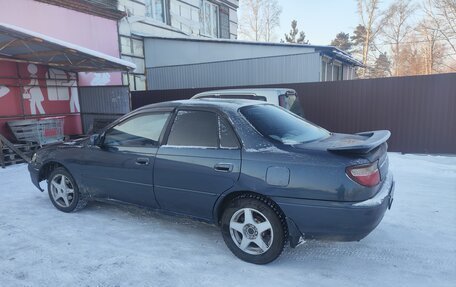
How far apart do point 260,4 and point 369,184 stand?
35588 millimetres

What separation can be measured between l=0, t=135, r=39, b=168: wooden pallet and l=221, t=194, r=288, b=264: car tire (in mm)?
6669

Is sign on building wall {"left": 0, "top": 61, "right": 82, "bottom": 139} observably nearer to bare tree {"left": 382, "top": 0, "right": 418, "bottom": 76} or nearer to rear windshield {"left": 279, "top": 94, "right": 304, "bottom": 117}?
rear windshield {"left": 279, "top": 94, "right": 304, "bottom": 117}

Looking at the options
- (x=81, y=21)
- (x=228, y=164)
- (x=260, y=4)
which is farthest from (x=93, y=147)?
(x=260, y=4)

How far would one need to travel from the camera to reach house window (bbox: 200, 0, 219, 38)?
19.7 m

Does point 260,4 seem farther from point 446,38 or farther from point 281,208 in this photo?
point 281,208

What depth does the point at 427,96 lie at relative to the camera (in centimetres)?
793

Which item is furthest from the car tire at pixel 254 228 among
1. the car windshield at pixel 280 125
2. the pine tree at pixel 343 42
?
the pine tree at pixel 343 42

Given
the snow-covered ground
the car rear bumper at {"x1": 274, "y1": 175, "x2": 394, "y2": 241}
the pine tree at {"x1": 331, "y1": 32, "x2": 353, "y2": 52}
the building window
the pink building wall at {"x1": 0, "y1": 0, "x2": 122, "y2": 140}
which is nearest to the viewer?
the car rear bumper at {"x1": 274, "y1": 175, "x2": 394, "y2": 241}

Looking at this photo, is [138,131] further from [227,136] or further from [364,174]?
[364,174]

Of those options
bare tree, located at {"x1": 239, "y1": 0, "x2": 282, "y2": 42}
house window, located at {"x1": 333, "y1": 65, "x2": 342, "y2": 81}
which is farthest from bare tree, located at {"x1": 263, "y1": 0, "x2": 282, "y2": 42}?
house window, located at {"x1": 333, "y1": 65, "x2": 342, "y2": 81}

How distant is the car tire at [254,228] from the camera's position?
9.75 ft

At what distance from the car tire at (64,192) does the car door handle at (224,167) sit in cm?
228

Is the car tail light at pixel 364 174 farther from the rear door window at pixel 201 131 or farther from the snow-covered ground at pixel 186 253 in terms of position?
the rear door window at pixel 201 131

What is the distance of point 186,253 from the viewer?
132 inches
